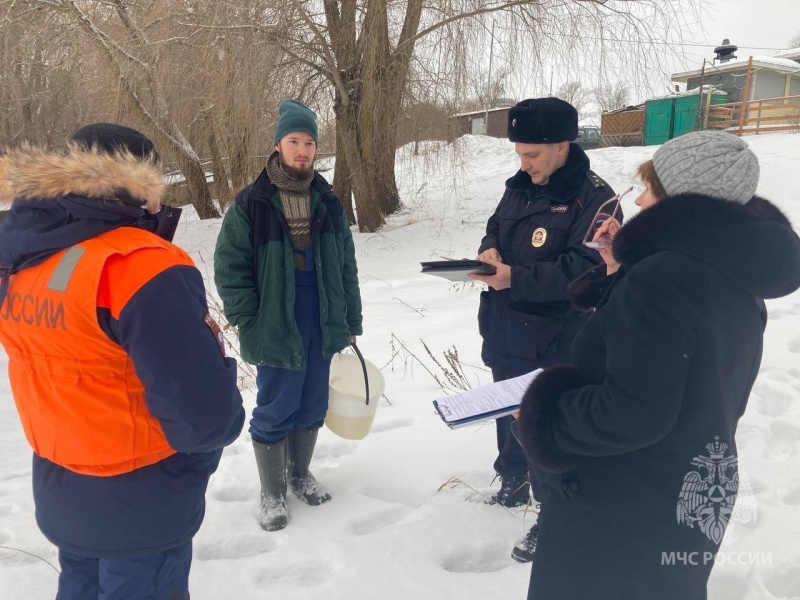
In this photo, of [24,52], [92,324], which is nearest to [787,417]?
[92,324]

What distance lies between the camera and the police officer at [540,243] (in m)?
2.19

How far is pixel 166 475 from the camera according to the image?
56.1 inches

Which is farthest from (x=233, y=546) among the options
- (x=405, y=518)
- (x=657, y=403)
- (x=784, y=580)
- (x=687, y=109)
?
(x=687, y=109)

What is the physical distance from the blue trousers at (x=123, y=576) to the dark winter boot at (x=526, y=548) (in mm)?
1259

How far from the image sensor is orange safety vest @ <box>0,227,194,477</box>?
4.09 ft

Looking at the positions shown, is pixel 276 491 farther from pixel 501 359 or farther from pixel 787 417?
pixel 787 417

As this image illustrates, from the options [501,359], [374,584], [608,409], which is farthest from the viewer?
[501,359]

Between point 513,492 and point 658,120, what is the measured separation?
17.7m

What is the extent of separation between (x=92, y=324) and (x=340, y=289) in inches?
52.0

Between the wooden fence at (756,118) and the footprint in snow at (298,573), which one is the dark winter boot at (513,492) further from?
the wooden fence at (756,118)

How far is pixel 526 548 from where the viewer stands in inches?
87.6

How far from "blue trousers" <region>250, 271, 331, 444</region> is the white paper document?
0.92m

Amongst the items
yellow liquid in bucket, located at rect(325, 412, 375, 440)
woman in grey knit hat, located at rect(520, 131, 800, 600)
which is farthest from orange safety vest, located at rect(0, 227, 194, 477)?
yellow liquid in bucket, located at rect(325, 412, 375, 440)

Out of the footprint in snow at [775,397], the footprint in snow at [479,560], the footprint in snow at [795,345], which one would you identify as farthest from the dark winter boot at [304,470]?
the footprint in snow at [795,345]
